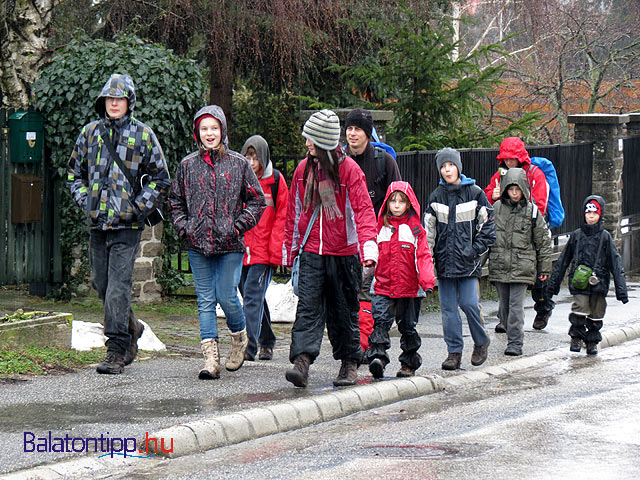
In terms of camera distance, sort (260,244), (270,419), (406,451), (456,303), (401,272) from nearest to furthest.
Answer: (406,451) → (270,419) → (401,272) → (260,244) → (456,303)

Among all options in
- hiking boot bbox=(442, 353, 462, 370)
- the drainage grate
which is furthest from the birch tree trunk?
the drainage grate

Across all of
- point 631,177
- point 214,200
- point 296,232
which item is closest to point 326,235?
point 296,232

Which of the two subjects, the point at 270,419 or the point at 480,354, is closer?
the point at 270,419

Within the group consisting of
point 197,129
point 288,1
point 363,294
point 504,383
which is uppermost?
point 288,1

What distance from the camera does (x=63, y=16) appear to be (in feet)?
55.3

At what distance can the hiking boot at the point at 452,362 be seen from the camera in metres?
9.52

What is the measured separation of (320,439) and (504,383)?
2739 millimetres

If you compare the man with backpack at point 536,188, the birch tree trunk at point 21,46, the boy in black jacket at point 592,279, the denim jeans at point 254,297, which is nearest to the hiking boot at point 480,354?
the boy in black jacket at point 592,279

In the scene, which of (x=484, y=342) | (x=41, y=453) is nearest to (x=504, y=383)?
(x=484, y=342)

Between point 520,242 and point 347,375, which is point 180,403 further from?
point 520,242

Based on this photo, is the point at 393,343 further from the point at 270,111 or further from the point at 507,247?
the point at 270,111

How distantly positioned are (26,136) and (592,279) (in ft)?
19.6

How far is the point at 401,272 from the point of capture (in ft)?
29.2

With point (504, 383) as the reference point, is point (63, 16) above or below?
above
